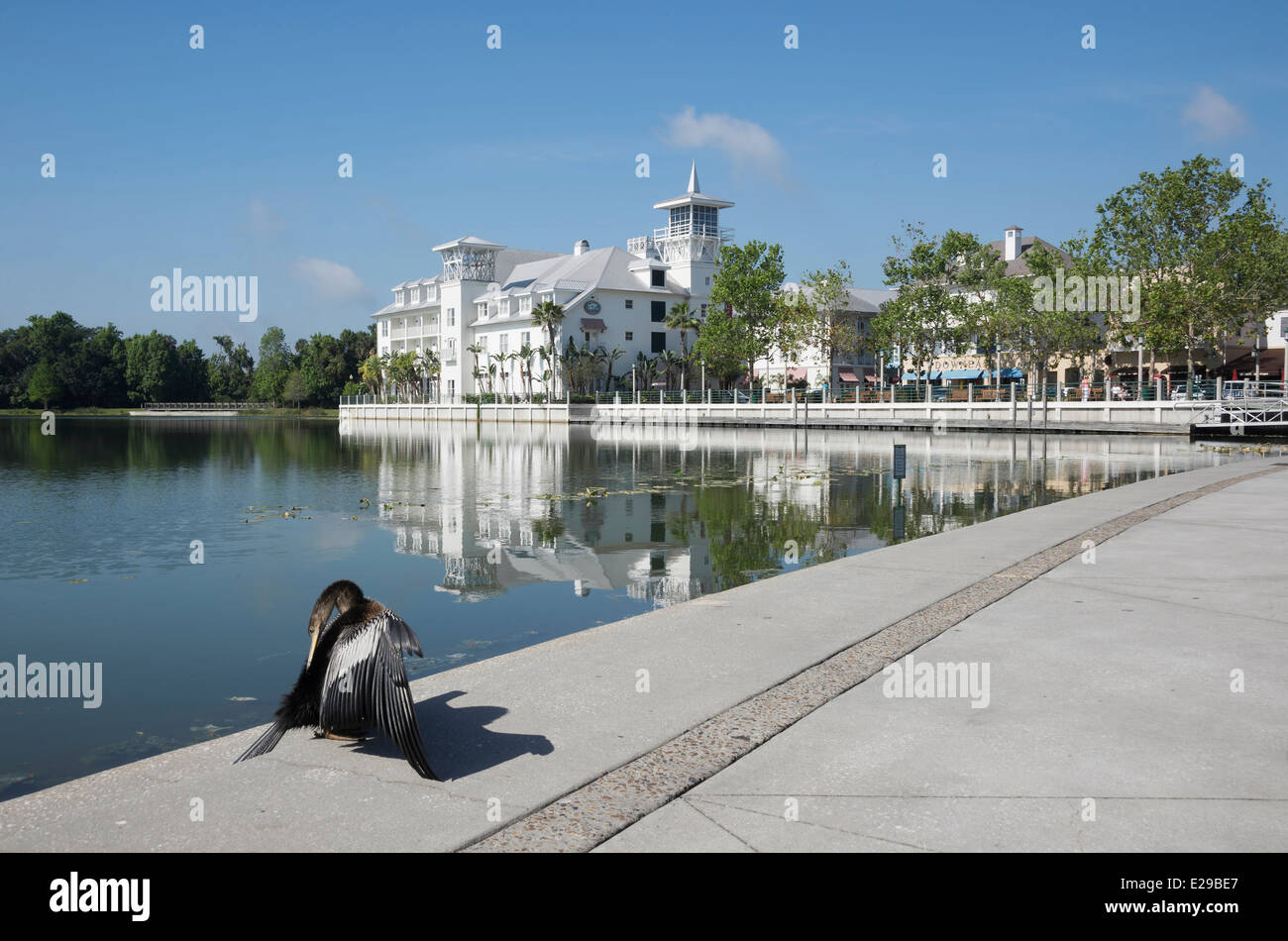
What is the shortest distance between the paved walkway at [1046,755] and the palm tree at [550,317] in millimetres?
81466

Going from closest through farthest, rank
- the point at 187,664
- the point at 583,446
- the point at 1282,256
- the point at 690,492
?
1. the point at 187,664
2. the point at 690,492
3. the point at 583,446
4. the point at 1282,256

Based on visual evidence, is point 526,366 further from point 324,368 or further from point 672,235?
point 324,368

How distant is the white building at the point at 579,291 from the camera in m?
93.1

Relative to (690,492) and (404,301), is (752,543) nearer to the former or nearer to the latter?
(690,492)

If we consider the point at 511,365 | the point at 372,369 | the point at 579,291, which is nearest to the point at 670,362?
the point at 579,291

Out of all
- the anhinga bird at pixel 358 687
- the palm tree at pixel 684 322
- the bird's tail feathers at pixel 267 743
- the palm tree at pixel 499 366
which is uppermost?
the palm tree at pixel 684 322

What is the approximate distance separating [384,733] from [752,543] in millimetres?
9896

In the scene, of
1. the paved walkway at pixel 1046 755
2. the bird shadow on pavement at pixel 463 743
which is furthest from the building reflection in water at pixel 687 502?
the bird shadow on pavement at pixel 463 743

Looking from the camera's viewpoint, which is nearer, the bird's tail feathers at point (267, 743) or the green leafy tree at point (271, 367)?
the bird's tail feathers at point (267, 743)

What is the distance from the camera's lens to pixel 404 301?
118 m

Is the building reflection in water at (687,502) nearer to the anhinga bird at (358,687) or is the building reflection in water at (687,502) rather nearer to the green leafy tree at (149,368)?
the anhinga bird at (358,687)

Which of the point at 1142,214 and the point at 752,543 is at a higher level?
the point at 1142,214

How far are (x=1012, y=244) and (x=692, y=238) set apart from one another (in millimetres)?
29255
